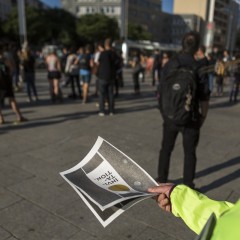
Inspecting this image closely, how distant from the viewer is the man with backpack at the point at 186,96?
3156 mm

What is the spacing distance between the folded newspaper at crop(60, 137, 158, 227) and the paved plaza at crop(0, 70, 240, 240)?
1.41 m

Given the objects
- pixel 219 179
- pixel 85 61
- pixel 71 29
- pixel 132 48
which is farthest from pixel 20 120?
pixel 71 29

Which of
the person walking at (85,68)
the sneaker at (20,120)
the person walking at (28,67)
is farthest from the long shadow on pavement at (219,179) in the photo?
the person walking at (28,67)

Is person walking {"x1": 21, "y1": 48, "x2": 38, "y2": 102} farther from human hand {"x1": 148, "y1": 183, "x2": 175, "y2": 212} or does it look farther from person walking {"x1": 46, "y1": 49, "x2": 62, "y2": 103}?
human hand {"x1": 148, "y1": 183, "x2": 175, "y2": 212}

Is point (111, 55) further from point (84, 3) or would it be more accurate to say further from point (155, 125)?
point (84, 3)

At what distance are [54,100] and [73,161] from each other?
198 inches

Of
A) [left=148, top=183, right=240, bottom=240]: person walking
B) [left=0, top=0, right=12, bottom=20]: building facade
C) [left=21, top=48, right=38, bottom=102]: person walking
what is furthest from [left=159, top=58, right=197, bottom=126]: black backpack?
[left=0, top=0, right=12, bottom=20]: building facade

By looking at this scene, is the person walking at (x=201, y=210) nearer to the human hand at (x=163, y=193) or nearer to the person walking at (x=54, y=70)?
the human hand at (x=163, y=193)

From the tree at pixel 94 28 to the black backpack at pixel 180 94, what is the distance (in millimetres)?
61957

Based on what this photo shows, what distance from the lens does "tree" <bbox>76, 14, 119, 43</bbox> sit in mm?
63219

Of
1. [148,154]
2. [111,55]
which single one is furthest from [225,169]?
[111,55]

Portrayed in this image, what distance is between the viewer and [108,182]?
142 centimetres

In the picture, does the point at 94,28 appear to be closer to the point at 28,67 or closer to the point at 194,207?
the point at 28,67

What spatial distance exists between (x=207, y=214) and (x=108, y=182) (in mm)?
410
